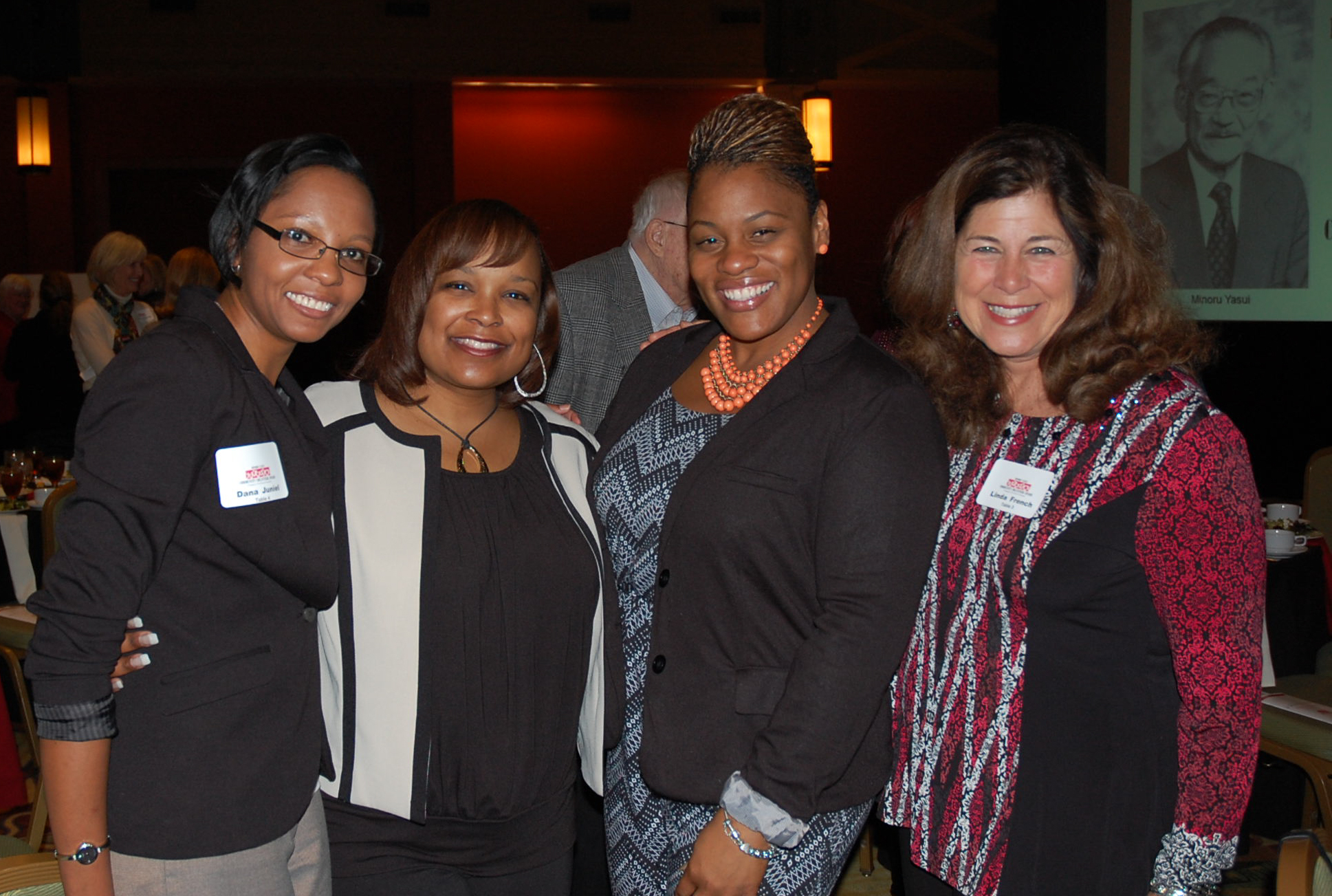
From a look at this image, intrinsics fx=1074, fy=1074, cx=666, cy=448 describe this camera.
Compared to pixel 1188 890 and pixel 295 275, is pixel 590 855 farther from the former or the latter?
pixel 295 275

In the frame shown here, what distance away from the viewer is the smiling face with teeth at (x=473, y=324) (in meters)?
1.99

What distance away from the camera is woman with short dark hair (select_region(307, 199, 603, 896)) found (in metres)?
1.83

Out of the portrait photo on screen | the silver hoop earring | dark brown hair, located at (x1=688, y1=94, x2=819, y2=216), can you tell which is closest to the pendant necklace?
the silver hoop earring

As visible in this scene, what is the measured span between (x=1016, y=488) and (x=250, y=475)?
1.18 metres

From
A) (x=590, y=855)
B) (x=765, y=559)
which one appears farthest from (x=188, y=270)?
(x=765, y=559)

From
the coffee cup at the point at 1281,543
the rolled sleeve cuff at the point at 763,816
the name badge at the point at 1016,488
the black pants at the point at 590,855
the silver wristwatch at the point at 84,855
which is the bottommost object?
the black pants at the point at 590,855

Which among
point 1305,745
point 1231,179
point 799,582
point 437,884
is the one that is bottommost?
point 1305,745

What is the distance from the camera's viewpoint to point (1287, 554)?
3.94 m

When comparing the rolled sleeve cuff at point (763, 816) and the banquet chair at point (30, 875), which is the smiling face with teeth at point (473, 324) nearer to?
→ the rolled sleeve cuff at point (763, 816)

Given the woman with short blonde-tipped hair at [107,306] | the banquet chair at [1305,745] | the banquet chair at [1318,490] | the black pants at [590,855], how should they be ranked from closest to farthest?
the banquet chair at [1305,745], the black pants at [590,855], the banquet chair at [1318,490], the woman with short blonde-tipped hair at [107,306]

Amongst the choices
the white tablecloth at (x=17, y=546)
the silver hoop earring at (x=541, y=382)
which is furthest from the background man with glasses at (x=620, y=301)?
the white tablecloth at (x=17, y=546)

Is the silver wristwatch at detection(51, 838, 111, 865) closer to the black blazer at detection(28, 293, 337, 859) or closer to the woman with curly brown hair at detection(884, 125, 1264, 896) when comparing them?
the black blazer at detection(28, 293, 337, 859)

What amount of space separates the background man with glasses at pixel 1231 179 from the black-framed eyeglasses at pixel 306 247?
4127 mm

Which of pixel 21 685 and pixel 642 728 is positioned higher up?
pixel 642 728
